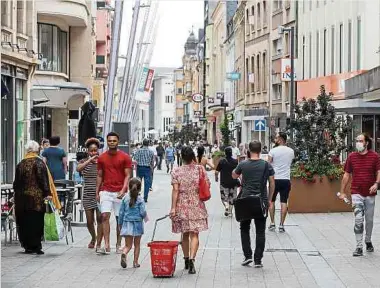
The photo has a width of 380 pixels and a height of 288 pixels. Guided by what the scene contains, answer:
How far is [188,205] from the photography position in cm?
1191

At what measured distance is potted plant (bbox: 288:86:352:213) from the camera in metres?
21.1

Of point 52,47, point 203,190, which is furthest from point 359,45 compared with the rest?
point 203,190

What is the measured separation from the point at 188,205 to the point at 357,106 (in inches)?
768

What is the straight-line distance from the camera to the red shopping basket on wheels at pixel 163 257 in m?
11.2

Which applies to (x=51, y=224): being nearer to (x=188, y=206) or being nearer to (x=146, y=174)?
(x=188, y=206)

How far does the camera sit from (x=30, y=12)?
2827 cm

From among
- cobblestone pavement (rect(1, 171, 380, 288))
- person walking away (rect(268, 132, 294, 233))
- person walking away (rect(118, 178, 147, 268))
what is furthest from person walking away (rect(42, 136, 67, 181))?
person walking away (rect(118, 178, 147, 268))

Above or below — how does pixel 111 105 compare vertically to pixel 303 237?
above

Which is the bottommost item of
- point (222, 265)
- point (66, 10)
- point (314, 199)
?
point (222, 265)

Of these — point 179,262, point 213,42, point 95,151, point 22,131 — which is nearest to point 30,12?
point 22,131

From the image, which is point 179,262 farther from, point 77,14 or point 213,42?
point 213,42

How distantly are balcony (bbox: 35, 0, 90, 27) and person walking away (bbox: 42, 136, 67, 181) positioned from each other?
61.7 ft

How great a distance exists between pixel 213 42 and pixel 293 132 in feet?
276

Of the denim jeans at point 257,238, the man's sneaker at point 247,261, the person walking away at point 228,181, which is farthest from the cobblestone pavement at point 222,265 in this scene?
the person walking away at point 228,181
